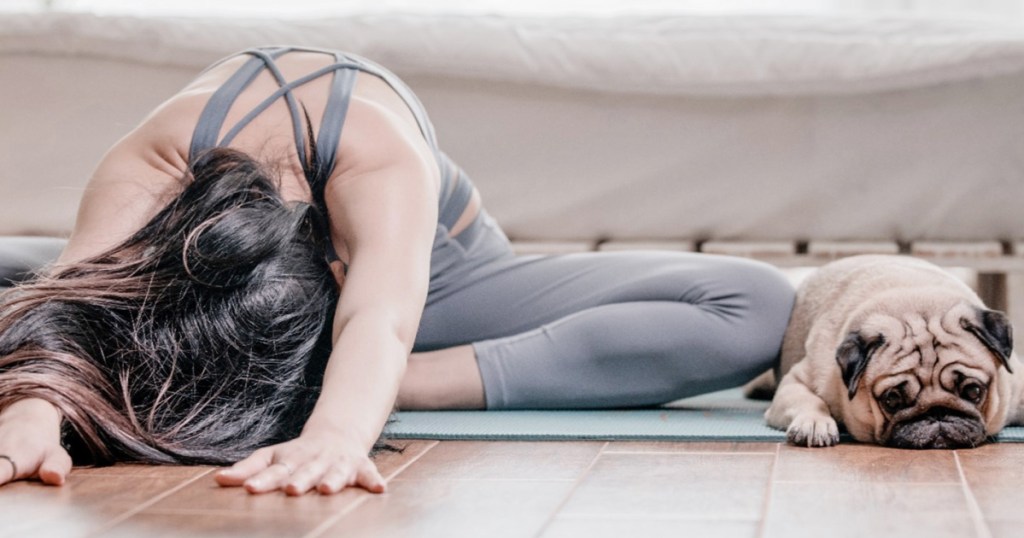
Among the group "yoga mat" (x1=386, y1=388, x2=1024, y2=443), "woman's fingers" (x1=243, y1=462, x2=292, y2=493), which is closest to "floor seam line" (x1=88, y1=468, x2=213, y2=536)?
"woman's fingers" (x1=243, y1=462, x2=292, y2=493)

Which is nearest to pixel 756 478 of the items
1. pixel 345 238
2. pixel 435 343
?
pixel 345 238

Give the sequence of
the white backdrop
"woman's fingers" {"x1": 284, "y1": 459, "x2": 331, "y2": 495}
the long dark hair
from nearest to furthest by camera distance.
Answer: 1. "woman's fingers" {"x1": 284, "y1": 459, "x2": 331, "y2": 495}
2. the long dark hair
3. the white backdrop

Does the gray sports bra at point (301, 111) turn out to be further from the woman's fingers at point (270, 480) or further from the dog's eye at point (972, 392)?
the dog's eye at point (972, 392)

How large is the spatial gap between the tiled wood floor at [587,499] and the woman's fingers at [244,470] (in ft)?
0.05

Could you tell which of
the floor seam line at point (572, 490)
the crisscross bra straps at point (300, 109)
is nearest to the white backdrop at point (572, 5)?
the crisscross bra straps at point (300, 109)

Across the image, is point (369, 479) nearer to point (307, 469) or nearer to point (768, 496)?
point (307, 469)

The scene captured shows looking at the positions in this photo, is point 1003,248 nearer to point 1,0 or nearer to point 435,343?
point 435,343

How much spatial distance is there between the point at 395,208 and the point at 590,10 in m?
2.78

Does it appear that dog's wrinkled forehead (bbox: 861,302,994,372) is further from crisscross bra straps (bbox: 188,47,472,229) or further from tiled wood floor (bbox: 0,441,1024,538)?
crisscross bra straps (bbox: 188,47,472,229)

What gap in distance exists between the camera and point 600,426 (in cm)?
176

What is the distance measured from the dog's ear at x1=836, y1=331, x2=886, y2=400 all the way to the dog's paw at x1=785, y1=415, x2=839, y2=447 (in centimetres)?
8

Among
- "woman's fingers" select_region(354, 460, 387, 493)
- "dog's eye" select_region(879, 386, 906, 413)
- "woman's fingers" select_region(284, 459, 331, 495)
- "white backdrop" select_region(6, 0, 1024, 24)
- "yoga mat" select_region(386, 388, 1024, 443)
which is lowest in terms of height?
"yoga mat" select_region(386, 388, 1024, 443)

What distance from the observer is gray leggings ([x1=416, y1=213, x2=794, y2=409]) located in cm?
195

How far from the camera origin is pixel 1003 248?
2.55m
